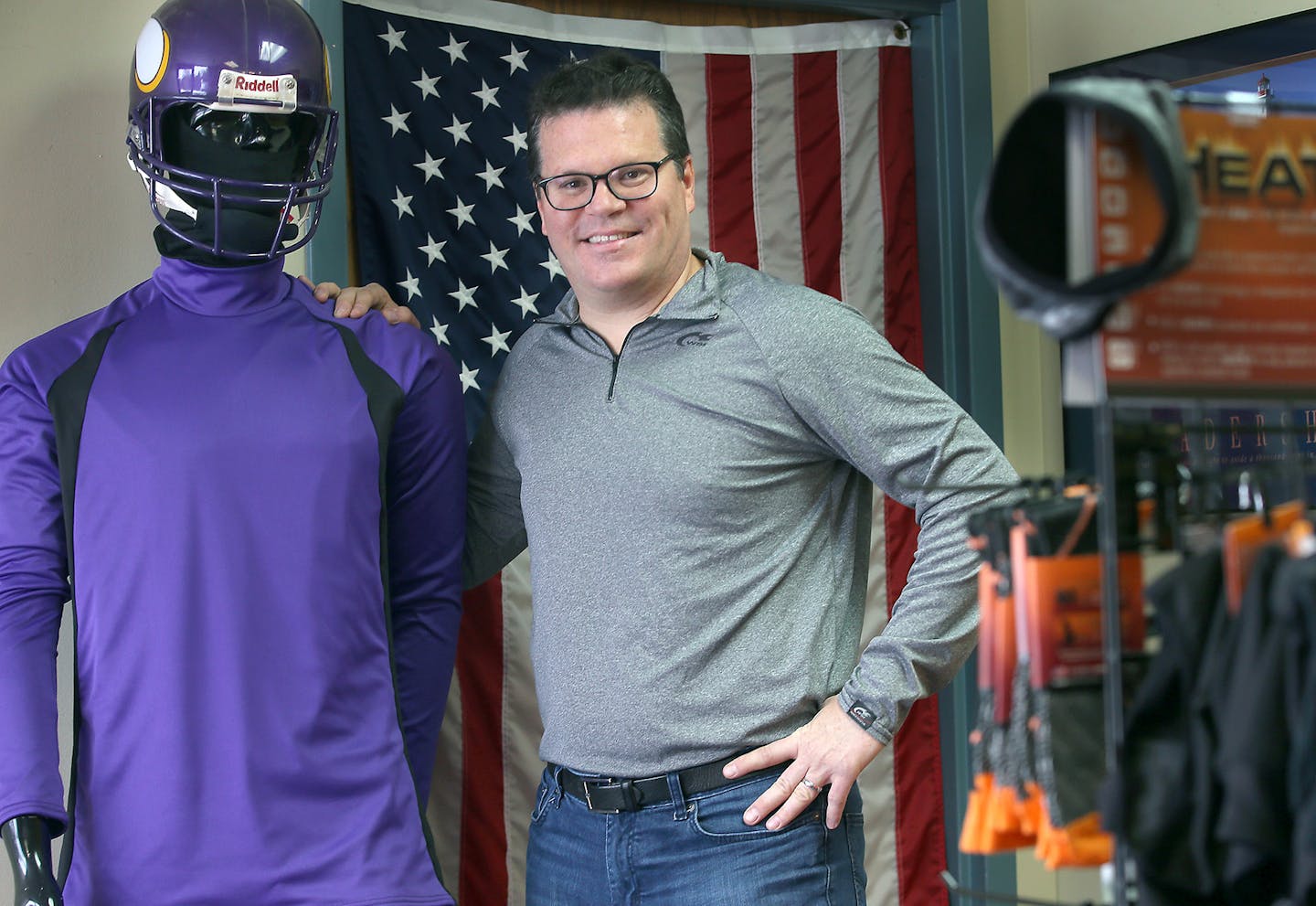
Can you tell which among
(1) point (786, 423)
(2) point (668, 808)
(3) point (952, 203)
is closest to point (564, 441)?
(1) point (786, 423)

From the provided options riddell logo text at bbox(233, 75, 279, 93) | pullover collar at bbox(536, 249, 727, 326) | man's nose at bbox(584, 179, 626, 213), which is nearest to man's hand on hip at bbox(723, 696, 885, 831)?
pullover collar at bbox(536, 249, 727, 326)

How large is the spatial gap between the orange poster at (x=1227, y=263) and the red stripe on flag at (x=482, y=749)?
1.74 meters

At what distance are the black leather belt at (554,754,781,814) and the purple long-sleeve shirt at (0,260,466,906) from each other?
23 centimetres

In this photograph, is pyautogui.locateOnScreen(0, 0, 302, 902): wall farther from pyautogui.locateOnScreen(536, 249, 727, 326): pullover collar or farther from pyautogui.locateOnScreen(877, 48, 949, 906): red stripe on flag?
pyautogui.locateOnScreen(877, 48, 949, 906): red stripe on flag

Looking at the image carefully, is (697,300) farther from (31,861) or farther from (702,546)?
(31,861)

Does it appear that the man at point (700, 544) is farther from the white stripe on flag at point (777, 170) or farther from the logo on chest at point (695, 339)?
the white stripe on flag at point (777, 170)

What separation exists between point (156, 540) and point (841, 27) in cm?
186

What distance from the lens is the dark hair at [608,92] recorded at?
1.89 meters

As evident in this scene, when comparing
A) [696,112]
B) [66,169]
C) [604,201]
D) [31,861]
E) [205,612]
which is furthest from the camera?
[696,112]

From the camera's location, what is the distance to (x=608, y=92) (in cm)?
189

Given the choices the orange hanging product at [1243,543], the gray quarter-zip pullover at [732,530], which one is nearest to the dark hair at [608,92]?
the gray quarter-zip pullover at [732,530]

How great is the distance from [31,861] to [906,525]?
1833 millimetres

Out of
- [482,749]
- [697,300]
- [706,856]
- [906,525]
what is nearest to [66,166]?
[697,300]

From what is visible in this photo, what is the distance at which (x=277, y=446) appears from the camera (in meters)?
1.70
